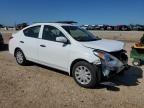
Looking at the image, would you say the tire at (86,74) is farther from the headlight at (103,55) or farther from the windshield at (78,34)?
the windshield at (78,34)

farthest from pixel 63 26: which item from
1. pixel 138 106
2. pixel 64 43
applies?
pixel 138 106

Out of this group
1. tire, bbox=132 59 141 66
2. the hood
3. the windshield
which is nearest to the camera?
the hood

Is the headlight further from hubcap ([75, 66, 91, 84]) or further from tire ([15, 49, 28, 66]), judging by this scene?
tire ([15, 49, 28, 66])

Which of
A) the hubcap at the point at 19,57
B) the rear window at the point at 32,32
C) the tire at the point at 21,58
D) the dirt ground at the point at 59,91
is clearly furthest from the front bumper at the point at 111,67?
the hubcap at the point at 19,57

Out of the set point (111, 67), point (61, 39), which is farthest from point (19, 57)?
point (111, 67)

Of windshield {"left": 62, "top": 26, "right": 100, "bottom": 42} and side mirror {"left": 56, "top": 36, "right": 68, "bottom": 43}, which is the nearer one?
side mirror {"left": 56, "top": 36, "right": 68, "bottom": 43}

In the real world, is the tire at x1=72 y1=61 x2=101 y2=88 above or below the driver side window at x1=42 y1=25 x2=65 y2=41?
below

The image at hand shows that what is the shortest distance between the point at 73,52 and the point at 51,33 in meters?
1.34

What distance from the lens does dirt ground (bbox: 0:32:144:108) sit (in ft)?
19.0

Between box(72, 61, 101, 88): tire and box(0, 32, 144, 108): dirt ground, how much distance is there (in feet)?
0.54

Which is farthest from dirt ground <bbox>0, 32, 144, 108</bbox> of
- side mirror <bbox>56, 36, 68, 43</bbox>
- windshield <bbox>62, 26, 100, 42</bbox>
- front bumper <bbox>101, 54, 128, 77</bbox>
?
windshield <bbox>62, 26, 100, 42</bbox>

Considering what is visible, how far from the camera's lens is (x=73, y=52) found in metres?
7.24

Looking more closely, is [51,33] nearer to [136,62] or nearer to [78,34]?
[78,34]

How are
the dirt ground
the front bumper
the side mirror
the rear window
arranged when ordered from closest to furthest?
the dirt ground
the front bumper
the side mirror
the rear window
